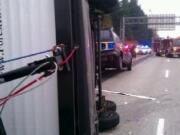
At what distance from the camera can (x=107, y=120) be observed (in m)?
6.98

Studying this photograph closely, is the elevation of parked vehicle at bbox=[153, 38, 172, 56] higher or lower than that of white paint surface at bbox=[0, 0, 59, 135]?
lower

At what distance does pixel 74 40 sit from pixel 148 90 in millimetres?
11844

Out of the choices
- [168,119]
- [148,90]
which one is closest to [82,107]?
[168,119]

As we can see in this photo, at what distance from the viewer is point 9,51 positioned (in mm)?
3008

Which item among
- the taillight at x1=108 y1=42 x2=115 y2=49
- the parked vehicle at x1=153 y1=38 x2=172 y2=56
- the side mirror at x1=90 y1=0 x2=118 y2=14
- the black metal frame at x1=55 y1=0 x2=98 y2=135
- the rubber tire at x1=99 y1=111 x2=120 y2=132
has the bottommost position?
the parked vehicle at x1=153 y1=38 x2=172 y2=56

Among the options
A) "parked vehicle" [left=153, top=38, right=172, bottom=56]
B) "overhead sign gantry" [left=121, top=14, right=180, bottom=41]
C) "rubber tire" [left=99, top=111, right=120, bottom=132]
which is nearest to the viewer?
"rubber tire" [left=99, top=111, right=120, bottom=132]

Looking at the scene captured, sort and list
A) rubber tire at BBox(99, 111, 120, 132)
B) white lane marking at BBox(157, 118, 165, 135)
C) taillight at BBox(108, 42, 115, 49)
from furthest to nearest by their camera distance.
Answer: taillight at BBox(108, 42, 115, 49) → white lane marking at BBox(157, 118, 165, 135) → rubber tire at BBox(99, 111, 120, 132)

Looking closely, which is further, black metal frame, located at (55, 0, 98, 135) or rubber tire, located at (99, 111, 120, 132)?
rubber tire, located at (99, 111, 120, 132)

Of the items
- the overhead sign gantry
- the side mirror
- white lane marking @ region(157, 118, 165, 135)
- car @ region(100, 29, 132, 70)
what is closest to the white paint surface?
the side mirror

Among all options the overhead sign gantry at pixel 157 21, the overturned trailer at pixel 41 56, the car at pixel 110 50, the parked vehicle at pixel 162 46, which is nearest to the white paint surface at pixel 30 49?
the overturned trailer at pixel 41 56

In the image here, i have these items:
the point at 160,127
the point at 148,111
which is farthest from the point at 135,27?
the point at 160,127

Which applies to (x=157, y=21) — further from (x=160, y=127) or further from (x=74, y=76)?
(x=74, y=76)

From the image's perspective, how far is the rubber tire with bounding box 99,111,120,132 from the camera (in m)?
6.71

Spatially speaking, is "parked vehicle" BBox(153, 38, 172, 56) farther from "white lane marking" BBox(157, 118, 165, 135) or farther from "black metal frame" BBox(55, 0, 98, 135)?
"black metal frame" BBox(55, 0, 98, 135)
